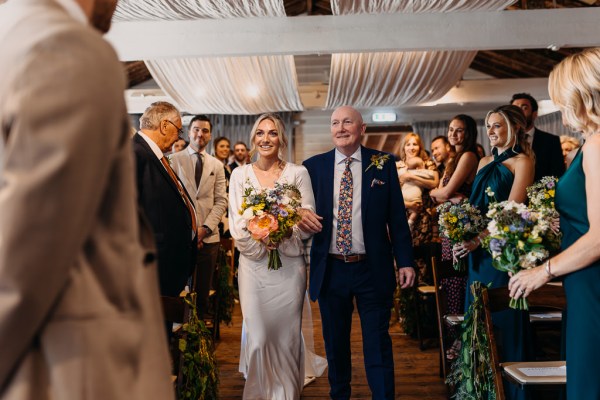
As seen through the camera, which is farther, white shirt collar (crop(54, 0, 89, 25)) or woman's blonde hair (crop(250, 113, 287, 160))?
woman's blonde hair (crop(250, 113, 287, 160))

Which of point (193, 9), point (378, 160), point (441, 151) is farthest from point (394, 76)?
point (378, 160)

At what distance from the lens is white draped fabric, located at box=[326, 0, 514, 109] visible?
28.6 feet

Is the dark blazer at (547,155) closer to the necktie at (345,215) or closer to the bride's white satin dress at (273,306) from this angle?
the necktie at (345,215)

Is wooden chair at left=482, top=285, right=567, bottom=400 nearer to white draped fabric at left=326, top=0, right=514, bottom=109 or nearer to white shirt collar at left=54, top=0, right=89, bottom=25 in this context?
white shirt collar at left=54, top=0, right=89, bottom=25

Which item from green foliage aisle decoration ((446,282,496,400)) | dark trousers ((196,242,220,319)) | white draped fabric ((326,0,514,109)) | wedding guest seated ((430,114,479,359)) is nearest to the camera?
green foliage aisle decoration ((446,282,496,400))

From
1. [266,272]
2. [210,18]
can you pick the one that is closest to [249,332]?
[266,272]

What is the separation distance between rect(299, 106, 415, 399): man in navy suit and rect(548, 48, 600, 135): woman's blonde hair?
4.90ft

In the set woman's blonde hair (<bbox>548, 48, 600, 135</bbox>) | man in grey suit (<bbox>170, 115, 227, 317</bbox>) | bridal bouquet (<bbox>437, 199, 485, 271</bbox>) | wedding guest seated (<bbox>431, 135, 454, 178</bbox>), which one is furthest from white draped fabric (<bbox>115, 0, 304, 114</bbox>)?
woman's blonde hair (<bbox>548, 48, 600, 135</bbox>)

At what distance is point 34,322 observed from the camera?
0.81 m

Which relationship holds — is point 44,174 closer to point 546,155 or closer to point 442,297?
point 442,297

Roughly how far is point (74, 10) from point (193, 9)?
4.68 metres

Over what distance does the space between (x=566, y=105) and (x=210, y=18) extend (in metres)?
4.42

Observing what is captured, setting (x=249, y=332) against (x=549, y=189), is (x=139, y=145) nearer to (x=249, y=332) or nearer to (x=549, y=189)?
(x=249, y=332)

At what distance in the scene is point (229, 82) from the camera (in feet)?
32.1
